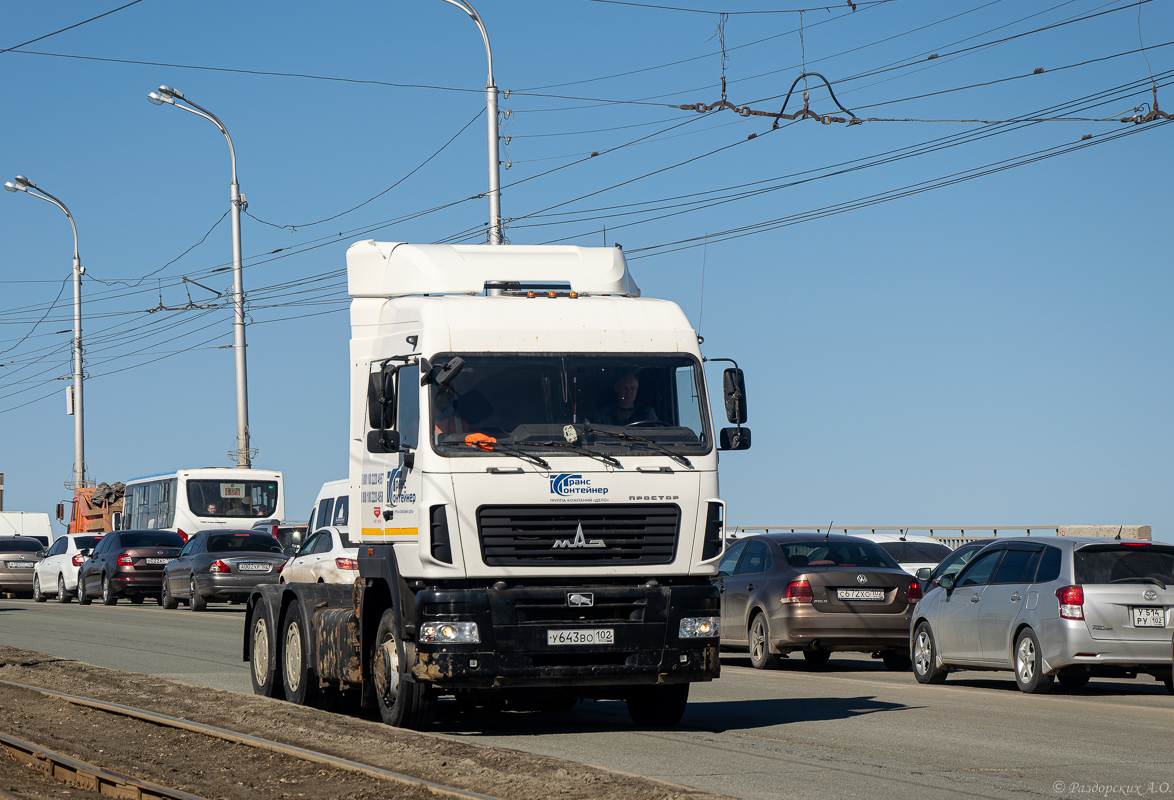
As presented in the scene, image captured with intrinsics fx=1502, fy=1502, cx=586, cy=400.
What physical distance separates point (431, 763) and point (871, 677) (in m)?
8.78

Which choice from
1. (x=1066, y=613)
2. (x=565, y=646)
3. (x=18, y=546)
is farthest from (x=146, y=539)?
(x=565, y=646)

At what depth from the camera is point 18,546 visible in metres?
42.5

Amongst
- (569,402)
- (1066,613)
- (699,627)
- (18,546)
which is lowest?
(1066,613)

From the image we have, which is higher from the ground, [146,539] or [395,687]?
[146,539]

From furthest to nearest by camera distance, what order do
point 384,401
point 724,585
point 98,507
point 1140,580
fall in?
point 98,507 < point 724,585 < point 1140,580 < point 384,401

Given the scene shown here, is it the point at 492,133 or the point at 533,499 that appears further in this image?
the point at 492,133

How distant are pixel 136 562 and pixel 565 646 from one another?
1033 inches

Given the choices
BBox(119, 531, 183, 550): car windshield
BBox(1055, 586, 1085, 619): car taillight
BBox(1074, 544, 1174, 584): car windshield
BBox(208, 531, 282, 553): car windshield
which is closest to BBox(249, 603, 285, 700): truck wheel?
BBox(1055, 586, 1085, 619): car taillight

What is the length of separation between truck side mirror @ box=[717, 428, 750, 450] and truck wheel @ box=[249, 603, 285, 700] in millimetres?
4647

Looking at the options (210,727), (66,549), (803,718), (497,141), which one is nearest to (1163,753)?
(803,718)

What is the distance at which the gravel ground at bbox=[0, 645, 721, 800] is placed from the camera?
833 cm

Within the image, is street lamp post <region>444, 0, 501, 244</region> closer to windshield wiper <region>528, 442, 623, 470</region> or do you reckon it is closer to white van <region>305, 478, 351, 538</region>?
white van <region>305, 478, 351, 538</region>

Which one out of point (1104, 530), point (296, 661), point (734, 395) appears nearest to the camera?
point (734, 395)

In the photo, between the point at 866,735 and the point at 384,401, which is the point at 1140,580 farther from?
the point at 384,401
